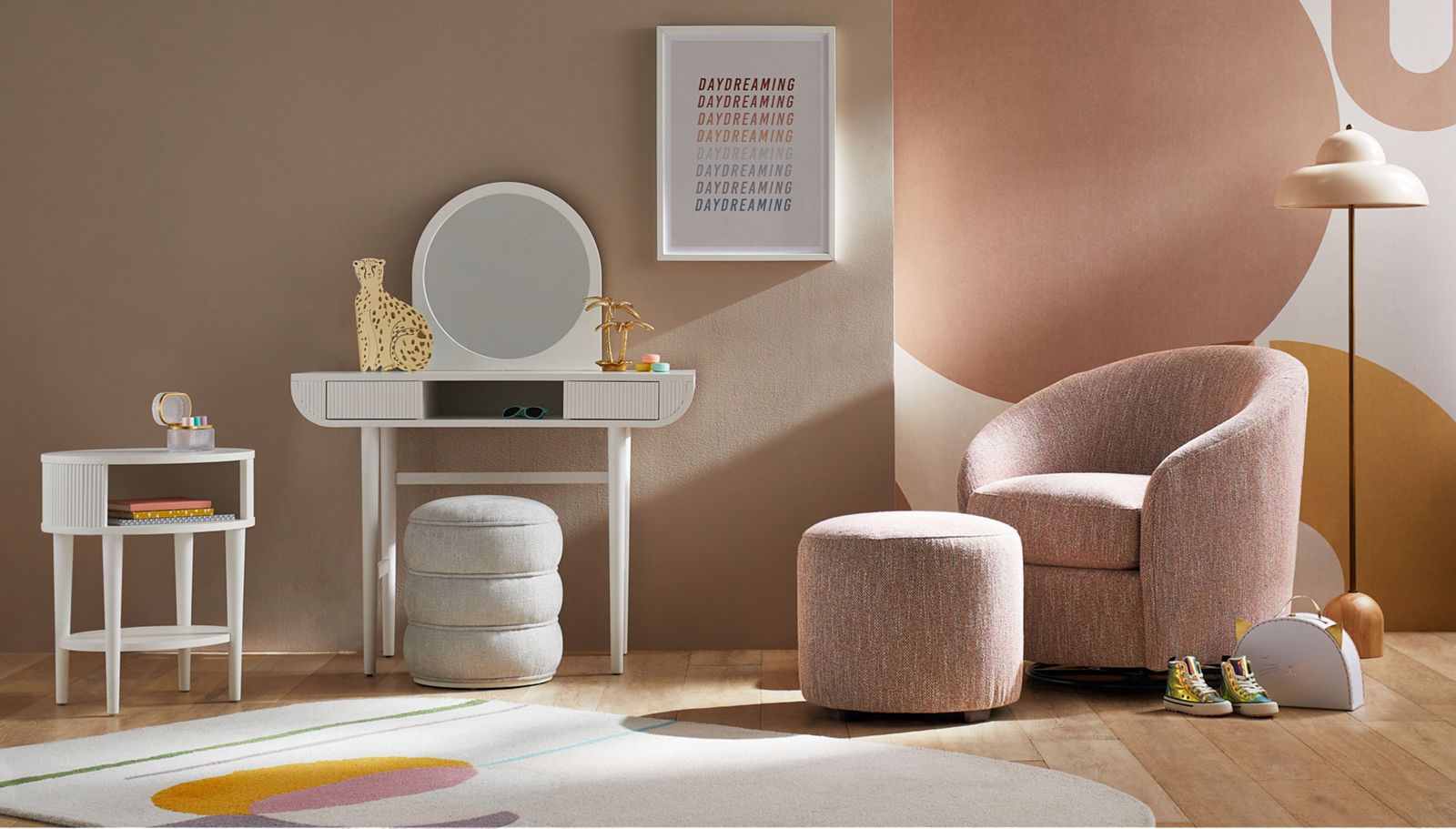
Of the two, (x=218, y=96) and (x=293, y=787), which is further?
(x=218, y=96)

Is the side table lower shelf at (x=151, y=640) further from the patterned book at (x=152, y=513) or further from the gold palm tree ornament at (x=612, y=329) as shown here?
the gold palm tree ornament at (x=612, y=329)

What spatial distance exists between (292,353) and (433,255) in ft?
1.66

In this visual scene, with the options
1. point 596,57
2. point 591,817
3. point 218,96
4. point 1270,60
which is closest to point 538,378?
point 596,57

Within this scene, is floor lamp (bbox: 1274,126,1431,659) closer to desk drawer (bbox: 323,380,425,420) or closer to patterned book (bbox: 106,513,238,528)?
desk drawer (bbox: 323,380,425,420)

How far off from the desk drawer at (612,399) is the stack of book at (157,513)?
900 mm

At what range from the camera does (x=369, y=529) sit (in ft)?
12.2

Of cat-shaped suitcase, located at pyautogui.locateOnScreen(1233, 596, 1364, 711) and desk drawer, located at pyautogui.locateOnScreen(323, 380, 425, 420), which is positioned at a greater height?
desk drawer, located at pyautogui.locateOnScreen(323, 380, 425, 420)

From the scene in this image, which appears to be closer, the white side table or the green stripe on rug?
the green stripe on rug

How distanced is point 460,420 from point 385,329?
356mm

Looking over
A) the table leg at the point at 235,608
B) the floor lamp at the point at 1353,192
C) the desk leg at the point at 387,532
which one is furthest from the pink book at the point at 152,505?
the floor lamp at the point at 1353,192

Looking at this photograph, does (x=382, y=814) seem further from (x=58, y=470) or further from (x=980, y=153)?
(x=980, y=153)

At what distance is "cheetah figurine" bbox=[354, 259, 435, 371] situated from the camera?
12.4 feet

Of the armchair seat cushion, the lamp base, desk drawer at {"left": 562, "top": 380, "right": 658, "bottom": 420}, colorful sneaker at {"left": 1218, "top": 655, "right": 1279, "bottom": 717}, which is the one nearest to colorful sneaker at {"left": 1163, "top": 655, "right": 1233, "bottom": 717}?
colorful sneaker at {"left": 1218, "top": 655, "right": 1279, "bottom": 717}

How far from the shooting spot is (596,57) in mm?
4020
